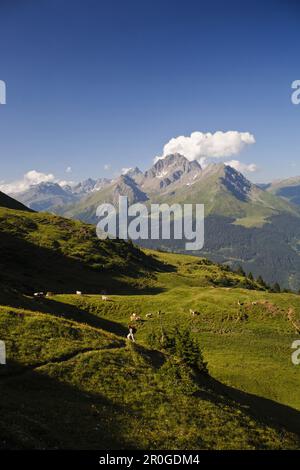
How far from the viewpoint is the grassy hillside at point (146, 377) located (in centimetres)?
2493

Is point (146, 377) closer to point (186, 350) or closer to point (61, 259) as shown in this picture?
point (186, 350)

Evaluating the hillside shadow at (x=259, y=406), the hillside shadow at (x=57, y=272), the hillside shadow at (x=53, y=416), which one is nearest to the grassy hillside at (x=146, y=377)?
the hillside shadow at (x=53, y=416)

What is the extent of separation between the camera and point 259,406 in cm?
4319

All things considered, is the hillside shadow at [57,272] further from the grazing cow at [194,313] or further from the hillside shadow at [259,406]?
Result: the hillside shadow at [259,406]

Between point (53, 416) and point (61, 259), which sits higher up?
point (61, 259)

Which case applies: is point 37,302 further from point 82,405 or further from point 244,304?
point 244,304

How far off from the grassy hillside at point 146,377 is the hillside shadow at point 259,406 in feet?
0.69

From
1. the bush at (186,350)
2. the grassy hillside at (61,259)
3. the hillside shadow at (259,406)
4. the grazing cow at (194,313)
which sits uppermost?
the grassy hillside at (61,259)

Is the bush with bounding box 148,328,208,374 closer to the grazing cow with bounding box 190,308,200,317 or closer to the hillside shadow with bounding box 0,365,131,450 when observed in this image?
the hillside shadow with bounding box 0,365,131,450

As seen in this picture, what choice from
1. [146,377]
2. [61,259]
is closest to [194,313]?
[146,377]

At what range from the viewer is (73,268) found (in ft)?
380

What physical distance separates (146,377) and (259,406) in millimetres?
16974

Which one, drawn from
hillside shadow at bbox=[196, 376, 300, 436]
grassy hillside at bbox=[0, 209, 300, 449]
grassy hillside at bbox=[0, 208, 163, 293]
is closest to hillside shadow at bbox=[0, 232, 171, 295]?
grassy hillside at bbox=[0, 208, 163, 293]
